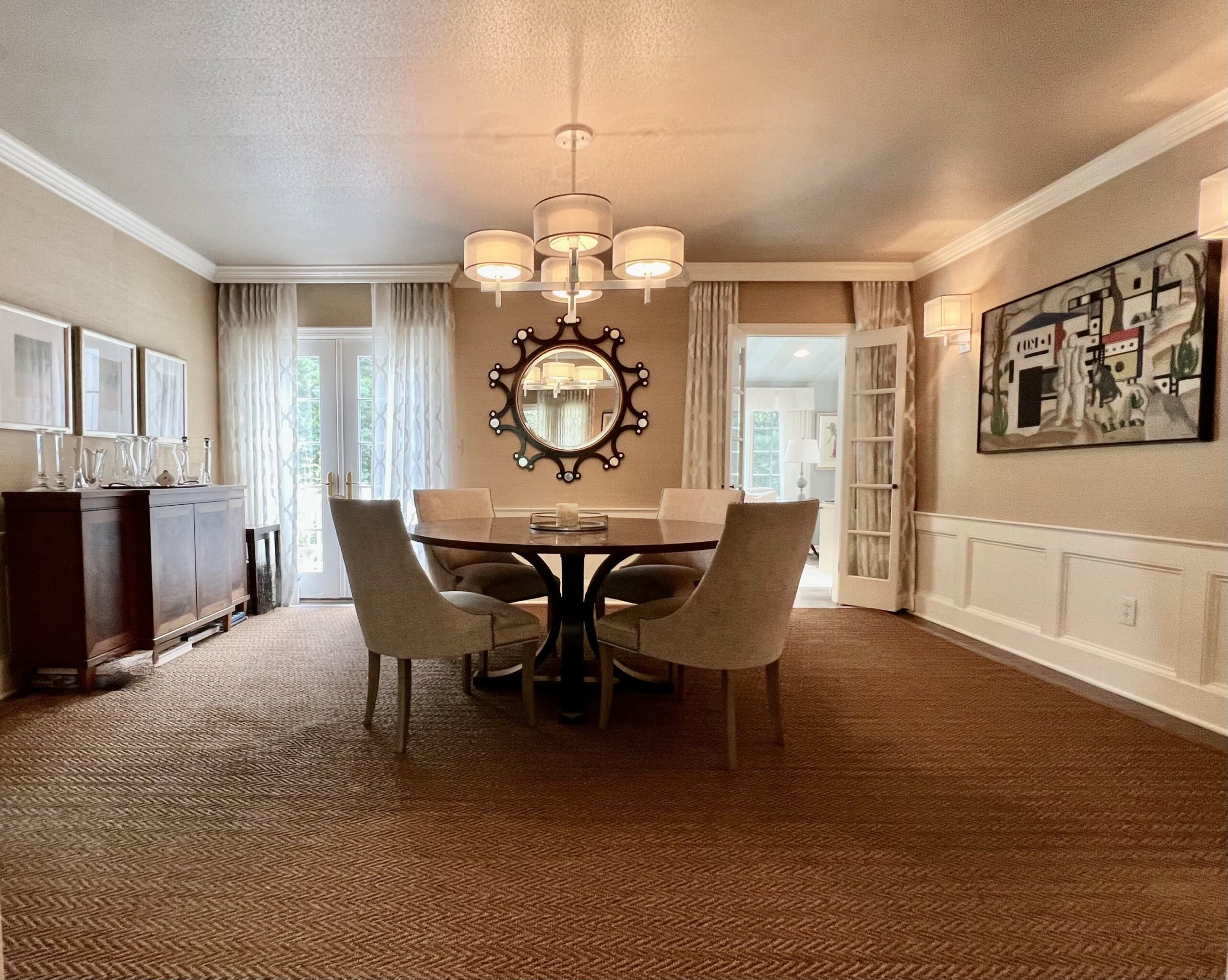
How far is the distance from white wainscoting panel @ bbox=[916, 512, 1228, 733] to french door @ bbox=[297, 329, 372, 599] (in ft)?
13.8

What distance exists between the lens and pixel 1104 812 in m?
1.82

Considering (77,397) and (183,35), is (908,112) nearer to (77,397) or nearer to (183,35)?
(183,35)

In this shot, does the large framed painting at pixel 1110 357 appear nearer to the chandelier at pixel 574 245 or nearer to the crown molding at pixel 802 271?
the crown molding at pixel 802 271

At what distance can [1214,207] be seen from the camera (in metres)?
2.16

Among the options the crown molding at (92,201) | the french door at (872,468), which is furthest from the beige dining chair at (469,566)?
the french door at (872,468)

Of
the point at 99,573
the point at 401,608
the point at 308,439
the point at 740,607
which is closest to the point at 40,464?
the point at 99,573

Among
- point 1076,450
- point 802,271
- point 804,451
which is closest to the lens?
point 1076,450

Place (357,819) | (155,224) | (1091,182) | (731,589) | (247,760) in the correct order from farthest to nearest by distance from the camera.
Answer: (155,224) < (1091,182) < (247,760) < (731,589) < (357,819)

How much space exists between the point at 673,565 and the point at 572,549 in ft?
3.83

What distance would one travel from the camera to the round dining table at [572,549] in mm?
2121

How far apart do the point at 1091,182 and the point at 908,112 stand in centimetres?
119

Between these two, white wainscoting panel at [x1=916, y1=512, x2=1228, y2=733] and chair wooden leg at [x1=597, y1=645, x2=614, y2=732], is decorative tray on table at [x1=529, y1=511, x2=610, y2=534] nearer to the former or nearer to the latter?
chair wooden leg at [x1=597, y1=645, x2=614, y2=732]

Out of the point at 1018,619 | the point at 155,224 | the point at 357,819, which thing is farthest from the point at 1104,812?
the point at 155,224

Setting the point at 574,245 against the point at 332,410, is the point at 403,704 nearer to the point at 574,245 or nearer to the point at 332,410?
the point at 574,245
